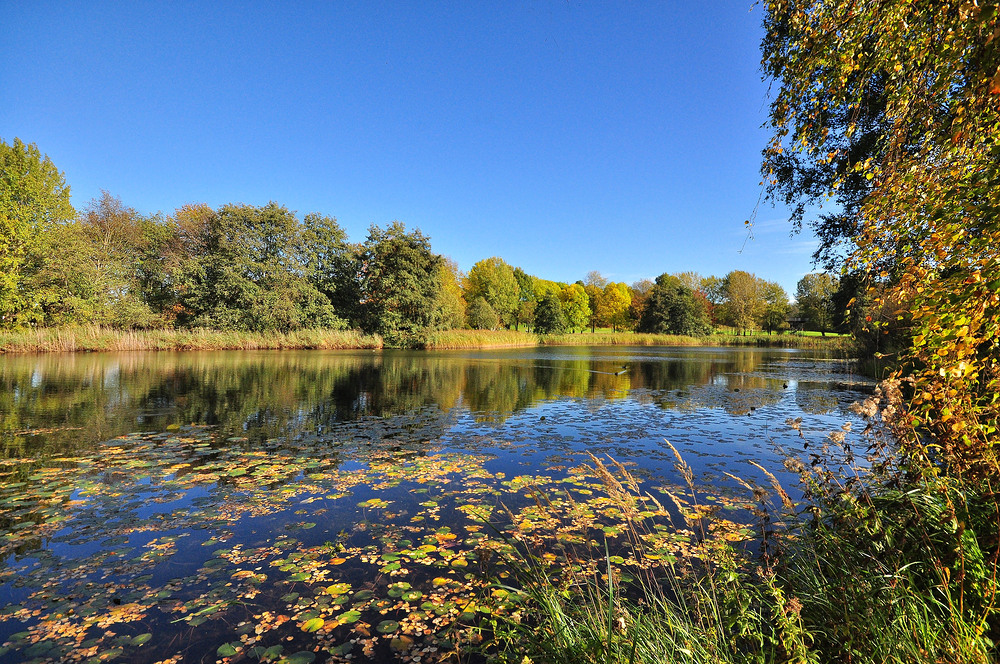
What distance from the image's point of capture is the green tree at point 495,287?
2822 inches

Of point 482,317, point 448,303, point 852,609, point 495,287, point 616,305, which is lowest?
point 852,609

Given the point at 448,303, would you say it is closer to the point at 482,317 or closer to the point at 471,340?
the point at 471,340

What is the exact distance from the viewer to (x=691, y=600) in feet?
12.5

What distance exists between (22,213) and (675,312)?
7775 cm

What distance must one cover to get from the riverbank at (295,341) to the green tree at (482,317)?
6.42m

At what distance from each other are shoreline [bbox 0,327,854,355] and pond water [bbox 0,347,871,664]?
1837 centimetres

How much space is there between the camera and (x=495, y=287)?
72.6 m

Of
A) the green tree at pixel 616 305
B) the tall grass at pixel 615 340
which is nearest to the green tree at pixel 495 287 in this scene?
the tall grass at pixel 615 340

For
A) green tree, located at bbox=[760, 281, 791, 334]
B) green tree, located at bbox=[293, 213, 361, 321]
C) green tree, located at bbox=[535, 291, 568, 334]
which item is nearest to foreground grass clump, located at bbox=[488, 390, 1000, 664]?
green tree, located at bbox=[293, 213, 361, 321]

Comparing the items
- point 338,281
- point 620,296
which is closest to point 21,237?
point 338,281

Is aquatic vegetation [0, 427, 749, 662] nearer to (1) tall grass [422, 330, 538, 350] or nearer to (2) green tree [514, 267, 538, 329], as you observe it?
(1) tall grass [422, 330, 538, 350]

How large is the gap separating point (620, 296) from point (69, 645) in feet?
288

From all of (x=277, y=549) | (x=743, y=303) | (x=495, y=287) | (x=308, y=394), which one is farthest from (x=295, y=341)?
(x=743, y=303)

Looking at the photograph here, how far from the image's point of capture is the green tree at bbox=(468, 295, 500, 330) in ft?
208
